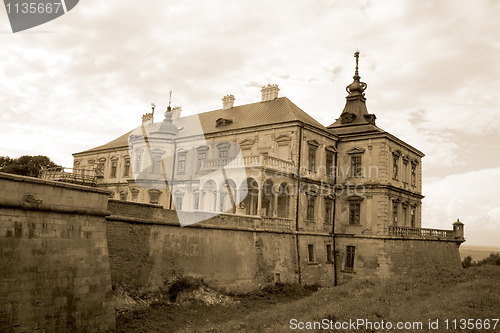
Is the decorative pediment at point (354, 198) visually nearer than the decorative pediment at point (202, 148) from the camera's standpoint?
Yes

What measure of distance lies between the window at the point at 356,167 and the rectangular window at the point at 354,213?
2.14m

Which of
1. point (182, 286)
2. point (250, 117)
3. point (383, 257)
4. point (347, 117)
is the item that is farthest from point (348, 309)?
point (347, 117)

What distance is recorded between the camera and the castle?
88.0ft

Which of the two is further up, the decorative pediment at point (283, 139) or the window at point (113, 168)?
the decorative pediment at point (283, 139)

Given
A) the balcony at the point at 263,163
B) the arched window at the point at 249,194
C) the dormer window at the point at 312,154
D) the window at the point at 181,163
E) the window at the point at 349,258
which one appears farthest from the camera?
the window at the point at 181,163

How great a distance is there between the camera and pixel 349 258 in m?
29.2

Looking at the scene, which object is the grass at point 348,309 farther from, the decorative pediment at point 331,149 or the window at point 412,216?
the window at point 412,216

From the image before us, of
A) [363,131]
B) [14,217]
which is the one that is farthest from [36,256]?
[363,131]

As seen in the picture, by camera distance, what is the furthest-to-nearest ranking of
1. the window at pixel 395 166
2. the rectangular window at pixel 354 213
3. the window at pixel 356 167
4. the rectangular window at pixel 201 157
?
the rectangular window at pixel 201 157 → the window at pixel 395 166 → the window at pixel 356 167 → the rectangular window at pixel 354 213

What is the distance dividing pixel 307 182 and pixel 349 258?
6.06 meters

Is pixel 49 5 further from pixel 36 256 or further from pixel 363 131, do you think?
pixel 363 131

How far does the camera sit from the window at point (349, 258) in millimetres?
28981

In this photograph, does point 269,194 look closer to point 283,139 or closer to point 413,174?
point 283,139

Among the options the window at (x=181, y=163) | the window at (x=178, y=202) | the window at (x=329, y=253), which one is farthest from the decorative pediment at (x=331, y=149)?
the window at (x=178, y=202)
